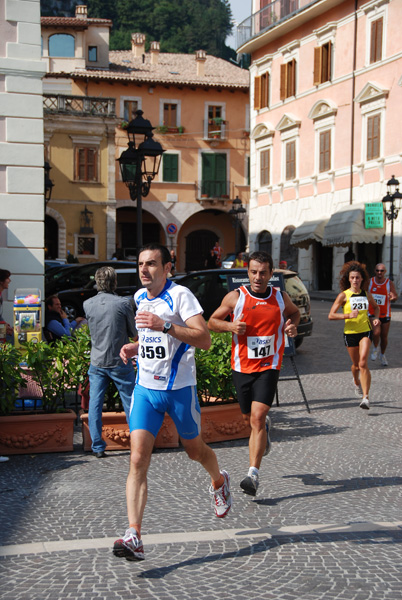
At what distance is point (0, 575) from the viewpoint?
173 inches

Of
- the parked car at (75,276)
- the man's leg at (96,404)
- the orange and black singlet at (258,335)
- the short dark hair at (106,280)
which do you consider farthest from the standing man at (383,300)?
the parked car at (75,276)

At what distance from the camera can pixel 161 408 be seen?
16.2 ft

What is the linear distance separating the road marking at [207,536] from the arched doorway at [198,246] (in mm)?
47969

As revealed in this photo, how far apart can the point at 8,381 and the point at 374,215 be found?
998 inches

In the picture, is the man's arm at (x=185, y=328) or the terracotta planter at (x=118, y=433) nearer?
the man's arm at (x=185, y=328)

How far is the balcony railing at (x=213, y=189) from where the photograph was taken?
5061cm

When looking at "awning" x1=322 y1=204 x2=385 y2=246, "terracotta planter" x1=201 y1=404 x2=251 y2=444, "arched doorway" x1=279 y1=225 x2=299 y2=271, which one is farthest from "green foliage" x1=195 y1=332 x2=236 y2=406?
"arched doorway" x1=279 y1=225 x2=299 y2=271

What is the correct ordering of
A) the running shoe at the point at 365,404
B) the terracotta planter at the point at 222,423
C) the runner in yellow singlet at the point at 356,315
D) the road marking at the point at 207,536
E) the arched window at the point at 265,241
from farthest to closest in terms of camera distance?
the arched window at the point at 265,241 → the runner in yellow singlet at the point at 356,315 → the running shoe at the point at 365,404 → the terracotta planter at the point at 222,423 → the road marking at the point at 207,536

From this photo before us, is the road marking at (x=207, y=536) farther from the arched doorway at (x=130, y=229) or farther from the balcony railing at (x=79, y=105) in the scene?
the arched doorway at (x=130, y=229)

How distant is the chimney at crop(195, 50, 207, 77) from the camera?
53.1m

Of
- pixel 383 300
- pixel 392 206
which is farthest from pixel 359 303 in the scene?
pixel 392 206

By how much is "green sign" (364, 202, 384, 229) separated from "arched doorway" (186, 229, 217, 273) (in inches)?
907

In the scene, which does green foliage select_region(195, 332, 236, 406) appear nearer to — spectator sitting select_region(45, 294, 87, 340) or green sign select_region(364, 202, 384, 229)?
spectator sitting select_region(45, 294, 87, 340)

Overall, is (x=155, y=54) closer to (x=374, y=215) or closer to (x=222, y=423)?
(x=374, y=215)
